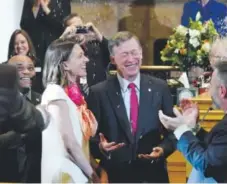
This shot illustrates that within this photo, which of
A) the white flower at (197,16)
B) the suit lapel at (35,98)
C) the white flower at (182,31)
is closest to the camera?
the suit lapel at (35,98)

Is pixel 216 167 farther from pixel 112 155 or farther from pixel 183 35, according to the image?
pixel 183 35

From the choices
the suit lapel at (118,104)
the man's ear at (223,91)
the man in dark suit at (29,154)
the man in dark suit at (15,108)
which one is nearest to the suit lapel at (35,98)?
the man in dark suit at (29,154)

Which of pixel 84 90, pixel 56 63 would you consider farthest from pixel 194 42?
pixel 56 63

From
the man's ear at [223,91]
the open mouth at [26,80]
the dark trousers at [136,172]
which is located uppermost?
the man's ear at [223,91]

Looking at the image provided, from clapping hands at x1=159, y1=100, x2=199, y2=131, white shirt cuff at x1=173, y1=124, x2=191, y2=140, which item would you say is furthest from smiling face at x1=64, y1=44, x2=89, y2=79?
white shirt cuff at x1=173, y1=124, x2=191, y2=140

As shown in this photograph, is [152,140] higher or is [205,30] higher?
[205,30]

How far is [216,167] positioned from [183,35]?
44.7 inches

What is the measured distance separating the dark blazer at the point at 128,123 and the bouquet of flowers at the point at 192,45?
528 mm

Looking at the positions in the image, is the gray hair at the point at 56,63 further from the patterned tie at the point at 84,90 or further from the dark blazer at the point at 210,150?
the dark blazer at the point at 210,150

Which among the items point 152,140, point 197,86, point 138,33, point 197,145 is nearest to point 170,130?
point 152,140

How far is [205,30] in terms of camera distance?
3.41m

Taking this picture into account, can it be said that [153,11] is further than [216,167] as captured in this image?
Yes

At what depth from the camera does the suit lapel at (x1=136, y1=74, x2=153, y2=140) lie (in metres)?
2.85

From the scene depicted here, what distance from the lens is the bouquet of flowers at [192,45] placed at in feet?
11.0
